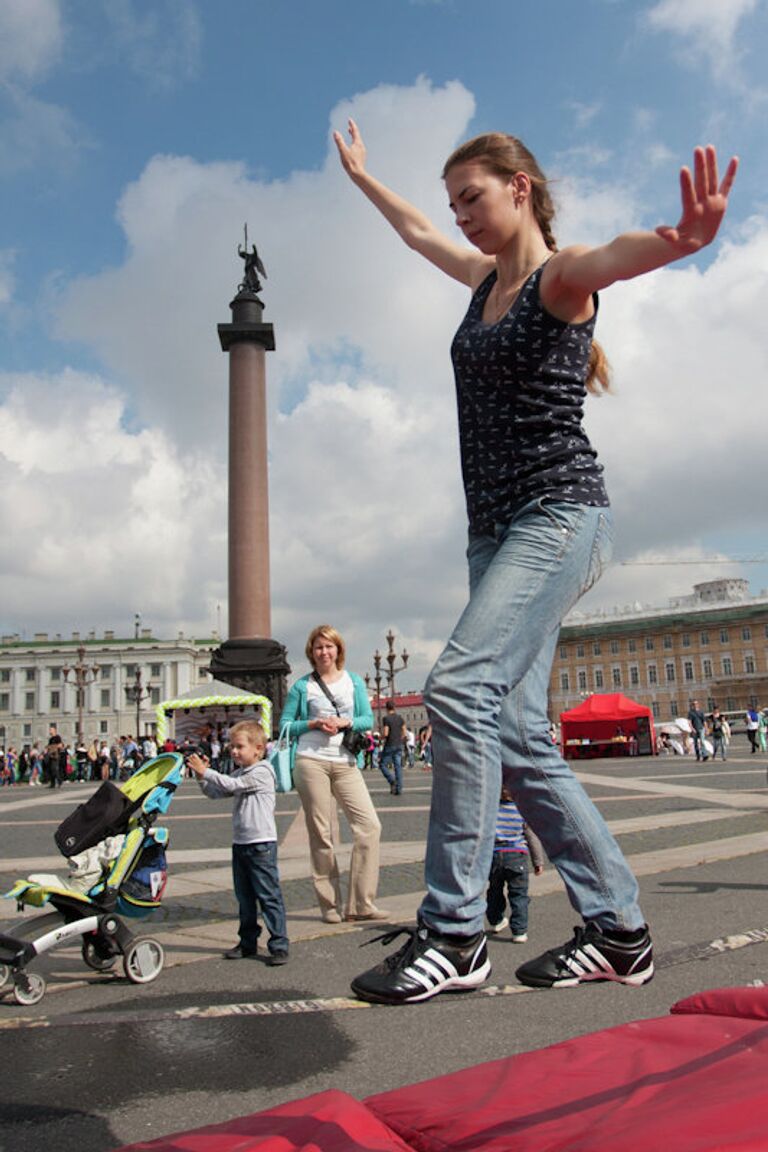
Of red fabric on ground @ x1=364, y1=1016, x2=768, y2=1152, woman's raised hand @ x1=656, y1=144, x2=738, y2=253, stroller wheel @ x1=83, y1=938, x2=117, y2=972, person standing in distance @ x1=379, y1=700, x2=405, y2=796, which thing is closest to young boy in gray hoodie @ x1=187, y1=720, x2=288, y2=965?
stroller wheel @ x1=83, y1=938, x2=117, y2=972

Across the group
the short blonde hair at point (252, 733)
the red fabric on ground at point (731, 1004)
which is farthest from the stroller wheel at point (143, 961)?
the red fabric on ground at point (731, 1004)

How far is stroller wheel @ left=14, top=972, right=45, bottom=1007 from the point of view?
4.39 meters

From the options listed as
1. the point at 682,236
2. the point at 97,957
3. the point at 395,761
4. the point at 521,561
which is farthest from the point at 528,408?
the point at 395,761

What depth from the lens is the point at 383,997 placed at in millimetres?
1646

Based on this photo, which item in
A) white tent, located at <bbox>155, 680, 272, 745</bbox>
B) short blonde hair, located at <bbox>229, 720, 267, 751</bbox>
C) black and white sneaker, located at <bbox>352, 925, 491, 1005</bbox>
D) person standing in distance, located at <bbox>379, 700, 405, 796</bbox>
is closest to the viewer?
black and white sneaker, located at <bbox>352, 925, 491, 1005</bbox>

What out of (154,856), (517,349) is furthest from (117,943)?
(517,349)

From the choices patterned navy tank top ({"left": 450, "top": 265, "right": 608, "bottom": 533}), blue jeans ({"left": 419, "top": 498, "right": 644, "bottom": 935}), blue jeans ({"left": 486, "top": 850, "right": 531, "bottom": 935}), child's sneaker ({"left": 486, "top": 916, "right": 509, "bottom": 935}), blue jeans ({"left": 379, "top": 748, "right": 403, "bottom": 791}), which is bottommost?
child's sneaker ({"left": 486, "top": 916, "right": 509, "bottom": 935})

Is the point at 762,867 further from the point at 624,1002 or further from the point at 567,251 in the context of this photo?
the point at 567,251

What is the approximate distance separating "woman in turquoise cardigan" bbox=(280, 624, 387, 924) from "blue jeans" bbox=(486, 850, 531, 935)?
852 mm

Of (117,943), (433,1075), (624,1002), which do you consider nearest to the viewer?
(433,1075)

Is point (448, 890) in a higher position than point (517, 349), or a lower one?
lower

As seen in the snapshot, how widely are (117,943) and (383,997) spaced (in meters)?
3.60

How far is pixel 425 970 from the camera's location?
1.67 metres

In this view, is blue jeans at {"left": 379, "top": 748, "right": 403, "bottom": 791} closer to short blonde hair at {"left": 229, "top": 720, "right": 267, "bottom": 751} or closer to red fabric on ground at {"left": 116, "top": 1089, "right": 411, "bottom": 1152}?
short blonde hair at {"left": 229, "top": 720, "right": 267, "bottom": 751}
